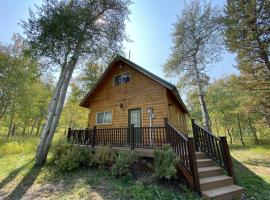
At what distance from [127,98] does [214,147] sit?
224 inches

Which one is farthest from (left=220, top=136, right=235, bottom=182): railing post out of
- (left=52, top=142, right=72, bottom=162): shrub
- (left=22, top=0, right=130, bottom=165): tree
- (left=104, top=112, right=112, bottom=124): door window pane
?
(left=22, top=0, right=130, bottom=165): tree

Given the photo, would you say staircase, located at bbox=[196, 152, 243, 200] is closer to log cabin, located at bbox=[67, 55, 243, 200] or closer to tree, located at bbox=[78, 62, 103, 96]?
log cabin, located at bbox=[67, 55, 243, 200]

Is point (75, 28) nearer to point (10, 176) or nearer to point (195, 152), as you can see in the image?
point (10, 176)

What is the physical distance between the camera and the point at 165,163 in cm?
487

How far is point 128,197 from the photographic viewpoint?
4.45m

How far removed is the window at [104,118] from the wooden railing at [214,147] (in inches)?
221

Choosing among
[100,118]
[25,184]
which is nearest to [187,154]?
[25,184]

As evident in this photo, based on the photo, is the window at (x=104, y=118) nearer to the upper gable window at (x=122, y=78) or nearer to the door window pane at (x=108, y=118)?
the door window pane at (x=108, y=118)

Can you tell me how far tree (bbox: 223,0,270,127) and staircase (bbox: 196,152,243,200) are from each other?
8.08 metres

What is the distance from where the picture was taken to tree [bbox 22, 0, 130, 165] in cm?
846

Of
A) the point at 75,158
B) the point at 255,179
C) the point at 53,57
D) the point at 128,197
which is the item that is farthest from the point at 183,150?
the point at 53,57

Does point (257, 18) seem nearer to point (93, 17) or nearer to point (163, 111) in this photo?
point (163, 111)

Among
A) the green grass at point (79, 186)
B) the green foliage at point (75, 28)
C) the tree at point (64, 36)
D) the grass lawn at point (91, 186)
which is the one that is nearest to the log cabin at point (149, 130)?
the grass lawn at point (91, 186)

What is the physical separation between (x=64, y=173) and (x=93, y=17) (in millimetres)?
9342
